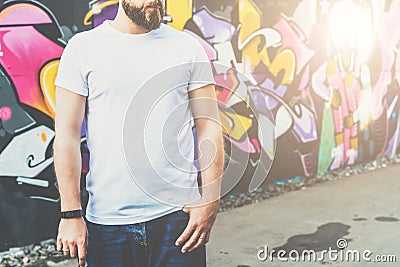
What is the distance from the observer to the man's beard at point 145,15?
6.59 ft

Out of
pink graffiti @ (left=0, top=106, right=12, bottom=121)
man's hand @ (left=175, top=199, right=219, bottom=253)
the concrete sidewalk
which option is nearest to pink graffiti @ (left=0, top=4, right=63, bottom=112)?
pink graffiti @ (left=0, top=106, right=12, bottom=121)

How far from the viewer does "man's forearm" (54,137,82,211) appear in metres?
2.01

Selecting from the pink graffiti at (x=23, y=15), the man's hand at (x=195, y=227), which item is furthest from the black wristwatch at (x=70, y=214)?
the pink graffiti at (x=23, y=15)

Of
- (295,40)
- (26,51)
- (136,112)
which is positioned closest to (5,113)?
Answer: (26,51)

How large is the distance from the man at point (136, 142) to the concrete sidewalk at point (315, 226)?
8.33 ft

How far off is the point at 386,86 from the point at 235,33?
3.77 metres

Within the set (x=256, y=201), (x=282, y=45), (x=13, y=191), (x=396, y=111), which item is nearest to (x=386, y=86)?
(x=396, y=111)

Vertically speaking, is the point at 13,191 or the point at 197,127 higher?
the point at 197,127

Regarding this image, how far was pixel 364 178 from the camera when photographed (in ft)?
25.9

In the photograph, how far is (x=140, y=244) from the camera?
2111mm

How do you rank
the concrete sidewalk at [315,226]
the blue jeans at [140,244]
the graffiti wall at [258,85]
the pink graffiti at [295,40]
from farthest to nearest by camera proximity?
the pink graffiti at [295,40], the concrete sidewalk at [315,226], the graffiti wall at [258,85], the blue jeans at [140,244]

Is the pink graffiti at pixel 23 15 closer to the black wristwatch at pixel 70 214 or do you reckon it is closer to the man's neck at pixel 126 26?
the man's neck at pixel 126 26

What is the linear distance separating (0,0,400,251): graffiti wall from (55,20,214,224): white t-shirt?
17.0 inches

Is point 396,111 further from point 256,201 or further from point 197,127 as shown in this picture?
point 197,127
